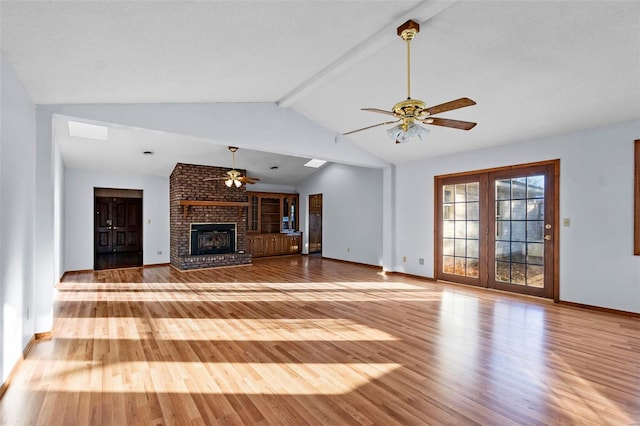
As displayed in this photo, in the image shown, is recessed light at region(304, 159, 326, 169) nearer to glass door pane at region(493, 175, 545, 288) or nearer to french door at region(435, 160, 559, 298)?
french door at region(435, 160, 559, 298)

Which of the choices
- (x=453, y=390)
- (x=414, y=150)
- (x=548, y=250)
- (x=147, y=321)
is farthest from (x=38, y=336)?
(x=548, y=250)

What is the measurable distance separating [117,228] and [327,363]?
10.8 meters

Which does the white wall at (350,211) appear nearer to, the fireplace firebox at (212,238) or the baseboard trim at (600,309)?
the fireplace firebox at (212,238)

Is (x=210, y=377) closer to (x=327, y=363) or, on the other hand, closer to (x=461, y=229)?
(x=327, y=363)

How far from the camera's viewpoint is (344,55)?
3.60 meters

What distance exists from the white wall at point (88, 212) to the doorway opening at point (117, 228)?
184cm

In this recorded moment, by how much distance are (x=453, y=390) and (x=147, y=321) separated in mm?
3495

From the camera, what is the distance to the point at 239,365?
2.76 m

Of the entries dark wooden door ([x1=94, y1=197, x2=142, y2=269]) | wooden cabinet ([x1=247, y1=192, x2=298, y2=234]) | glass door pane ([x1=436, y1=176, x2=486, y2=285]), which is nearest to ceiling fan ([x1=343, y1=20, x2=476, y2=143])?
glass door pane ([x1=436, y1=176, x2=486, y2=285])

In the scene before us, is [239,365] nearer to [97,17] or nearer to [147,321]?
[147,321]

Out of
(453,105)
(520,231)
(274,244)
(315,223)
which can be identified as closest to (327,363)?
(453,105)

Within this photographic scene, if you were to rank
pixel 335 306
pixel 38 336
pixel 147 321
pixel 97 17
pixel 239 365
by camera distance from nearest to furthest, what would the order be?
pixel 97 17, pixel 239 365, pixel 38 336, pixel 147 321, pixel 335 306

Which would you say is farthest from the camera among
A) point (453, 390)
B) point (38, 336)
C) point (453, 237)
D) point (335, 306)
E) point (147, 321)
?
point (453, 237)

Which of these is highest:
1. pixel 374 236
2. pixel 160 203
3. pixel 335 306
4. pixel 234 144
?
pixel 234 144
